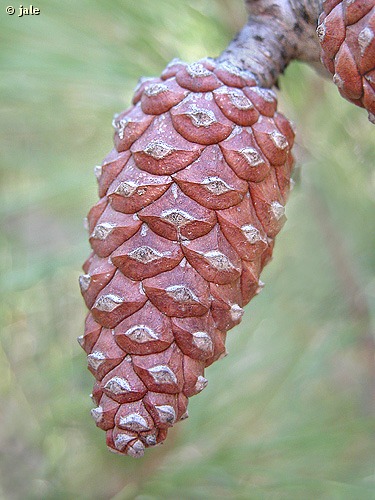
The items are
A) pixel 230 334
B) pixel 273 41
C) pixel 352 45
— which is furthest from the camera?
pixel 230 334

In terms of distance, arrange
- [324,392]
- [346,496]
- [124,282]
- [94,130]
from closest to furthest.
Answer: [124,282]
[346,496]
[94,130]
[324,392]

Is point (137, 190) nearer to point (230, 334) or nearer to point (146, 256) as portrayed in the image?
point (146, 256)

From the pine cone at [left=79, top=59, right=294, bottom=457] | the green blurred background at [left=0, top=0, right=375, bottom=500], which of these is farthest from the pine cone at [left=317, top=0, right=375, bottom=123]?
the green blurred background at [left=0, top=0, right=375, bottom=500]

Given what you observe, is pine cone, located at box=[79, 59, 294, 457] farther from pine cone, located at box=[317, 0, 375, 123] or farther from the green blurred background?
the green blurred background

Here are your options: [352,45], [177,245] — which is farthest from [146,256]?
[352,45]

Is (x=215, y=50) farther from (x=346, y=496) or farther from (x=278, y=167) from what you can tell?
(x=346, y=496)

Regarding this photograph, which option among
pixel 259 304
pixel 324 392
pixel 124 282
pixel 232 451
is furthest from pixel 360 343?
pixel 124 282
